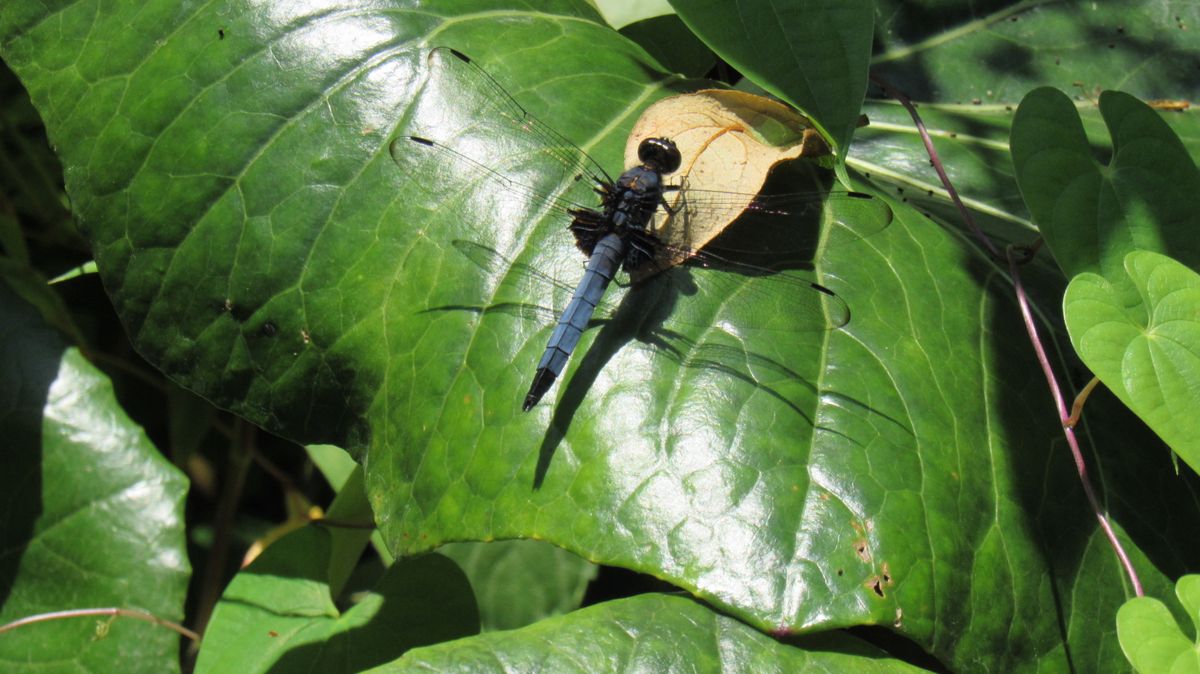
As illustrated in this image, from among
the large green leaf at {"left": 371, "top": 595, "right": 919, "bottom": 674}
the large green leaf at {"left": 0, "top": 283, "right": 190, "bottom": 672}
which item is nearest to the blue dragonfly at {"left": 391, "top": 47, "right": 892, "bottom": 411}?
the large green leaf at {"left": 371, "top": 595, "right": 919, "bottom": 674}

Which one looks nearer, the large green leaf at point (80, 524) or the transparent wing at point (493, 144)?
the transparent wing at point (493, 144)

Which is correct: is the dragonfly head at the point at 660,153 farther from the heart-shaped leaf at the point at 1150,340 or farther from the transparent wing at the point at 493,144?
the heart-shaped leaf at the point at 1150,340

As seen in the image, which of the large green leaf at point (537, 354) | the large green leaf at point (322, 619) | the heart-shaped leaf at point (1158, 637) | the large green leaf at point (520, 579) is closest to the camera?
the heart-shaped leaf at point (1158, 637)

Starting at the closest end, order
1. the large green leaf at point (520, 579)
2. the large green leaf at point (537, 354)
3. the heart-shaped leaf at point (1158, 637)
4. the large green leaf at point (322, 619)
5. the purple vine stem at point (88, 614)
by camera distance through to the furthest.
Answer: the heart-shaped leaf at point (1158, 637)
the large green leaf at point (537, 354)
the large green leaf at point (322, 619)
the purple vine stem at point (88, 614)
the large green leaf at point (520, 579)

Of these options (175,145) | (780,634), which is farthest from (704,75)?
(780,634)

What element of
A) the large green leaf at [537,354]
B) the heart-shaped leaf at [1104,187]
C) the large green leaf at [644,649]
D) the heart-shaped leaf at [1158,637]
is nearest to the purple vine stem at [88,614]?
the large green leaf at [537,354]

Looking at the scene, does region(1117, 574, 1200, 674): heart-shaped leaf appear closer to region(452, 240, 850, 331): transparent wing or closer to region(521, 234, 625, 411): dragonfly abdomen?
region(452, 240, 850, 331): transparent wing

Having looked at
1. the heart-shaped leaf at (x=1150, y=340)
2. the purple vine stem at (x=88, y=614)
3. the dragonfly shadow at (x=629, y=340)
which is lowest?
the purple vine stem at (x=88, y=614)

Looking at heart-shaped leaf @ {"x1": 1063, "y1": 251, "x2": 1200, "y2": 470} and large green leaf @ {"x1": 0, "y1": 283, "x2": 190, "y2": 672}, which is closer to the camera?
heart-shaped leaf @ {"x1": 1063, "y1": 251, "x2": 1200, "y2": 470}
